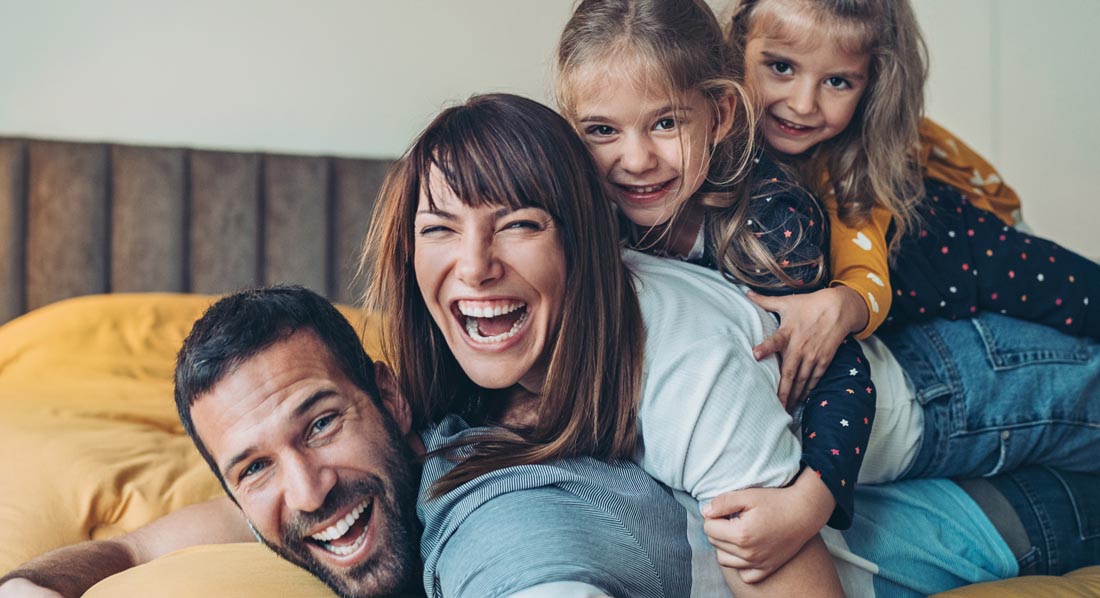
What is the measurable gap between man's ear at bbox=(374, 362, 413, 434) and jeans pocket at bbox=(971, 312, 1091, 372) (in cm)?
94

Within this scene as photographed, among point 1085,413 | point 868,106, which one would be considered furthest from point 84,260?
point 1085,413

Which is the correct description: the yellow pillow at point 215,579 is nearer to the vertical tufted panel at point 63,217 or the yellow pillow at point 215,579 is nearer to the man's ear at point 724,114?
the man's ear at point 724,114

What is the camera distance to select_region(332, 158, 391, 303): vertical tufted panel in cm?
348

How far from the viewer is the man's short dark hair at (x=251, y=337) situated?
4.19ft

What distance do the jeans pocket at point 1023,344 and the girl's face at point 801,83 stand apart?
16.8 inches

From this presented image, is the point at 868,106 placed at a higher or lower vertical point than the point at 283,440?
higher

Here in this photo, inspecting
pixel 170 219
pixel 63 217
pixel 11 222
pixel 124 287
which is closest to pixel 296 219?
pixel 170 219

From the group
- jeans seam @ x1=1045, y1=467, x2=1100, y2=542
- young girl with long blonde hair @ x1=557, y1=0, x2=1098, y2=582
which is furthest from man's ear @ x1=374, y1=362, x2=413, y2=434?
jeans seam @ x1=1045, y1=467, x2=1100, y2=542

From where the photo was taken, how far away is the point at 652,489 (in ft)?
3.95

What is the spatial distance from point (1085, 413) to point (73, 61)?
3145mm

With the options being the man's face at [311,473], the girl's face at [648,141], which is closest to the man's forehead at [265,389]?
the man's face at [311,473]

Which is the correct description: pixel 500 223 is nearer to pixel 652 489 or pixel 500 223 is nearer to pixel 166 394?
pixel 652 489

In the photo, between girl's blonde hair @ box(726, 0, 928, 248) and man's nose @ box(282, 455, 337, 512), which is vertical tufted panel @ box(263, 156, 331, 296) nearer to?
girl's blonde hair @ box(726, 0, 928, 248)

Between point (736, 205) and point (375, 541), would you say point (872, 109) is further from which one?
point (375, 541)
